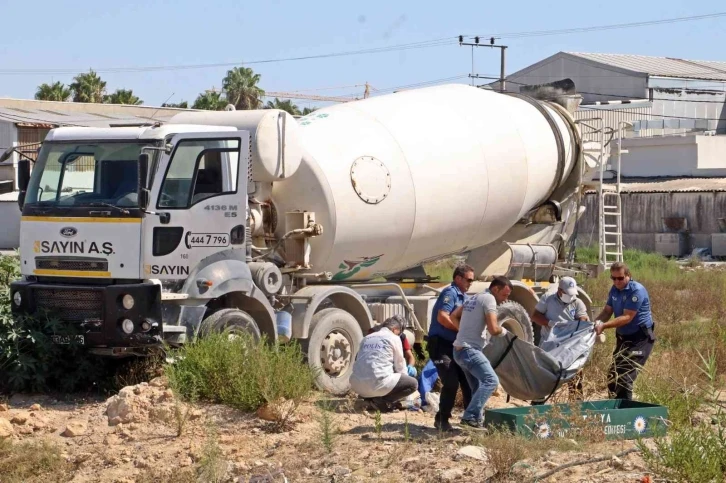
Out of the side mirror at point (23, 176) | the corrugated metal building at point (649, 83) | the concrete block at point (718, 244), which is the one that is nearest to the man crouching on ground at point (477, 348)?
the side mirror at point (23, 176)

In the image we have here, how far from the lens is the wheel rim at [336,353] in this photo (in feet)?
40.6

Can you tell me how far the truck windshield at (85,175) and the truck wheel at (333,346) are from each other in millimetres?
2608

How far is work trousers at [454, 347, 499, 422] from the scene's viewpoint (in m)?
9.43

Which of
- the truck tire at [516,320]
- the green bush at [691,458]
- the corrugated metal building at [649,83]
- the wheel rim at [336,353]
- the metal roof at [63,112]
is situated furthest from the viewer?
the corrugated metal building at [649,83]

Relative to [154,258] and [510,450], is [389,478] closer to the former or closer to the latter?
[510,450]

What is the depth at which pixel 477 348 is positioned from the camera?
31.3ft

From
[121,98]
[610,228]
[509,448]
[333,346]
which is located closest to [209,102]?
[121,98]

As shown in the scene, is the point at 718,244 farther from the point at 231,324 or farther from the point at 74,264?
the point at 74,264

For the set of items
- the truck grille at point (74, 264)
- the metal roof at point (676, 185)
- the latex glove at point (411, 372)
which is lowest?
the latex glove at point (411, 372)

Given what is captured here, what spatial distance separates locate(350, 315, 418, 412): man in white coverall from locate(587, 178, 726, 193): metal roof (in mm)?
30435

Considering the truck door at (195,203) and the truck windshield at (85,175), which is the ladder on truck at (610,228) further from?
the truck windshield at (85,175)

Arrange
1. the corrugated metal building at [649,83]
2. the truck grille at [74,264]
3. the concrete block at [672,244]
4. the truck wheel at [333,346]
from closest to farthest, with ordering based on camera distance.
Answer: the truck grille at [74,264], the truck wheel at [333,346], the concrete block at [672,244], the corrugated metal building at [649,83]

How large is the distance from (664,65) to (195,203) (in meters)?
54.7

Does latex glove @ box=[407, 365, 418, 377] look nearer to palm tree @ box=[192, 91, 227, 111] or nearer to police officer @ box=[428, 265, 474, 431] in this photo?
police officer @ box=[428, 265, 474, 431]
